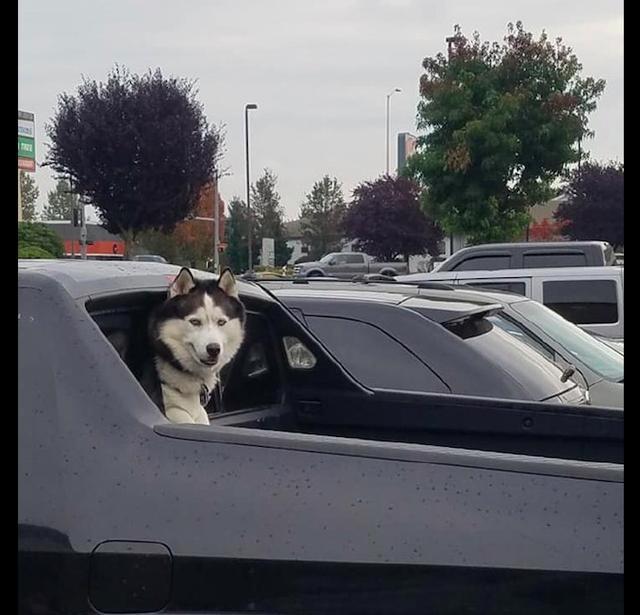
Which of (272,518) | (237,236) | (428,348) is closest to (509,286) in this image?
(428,348)

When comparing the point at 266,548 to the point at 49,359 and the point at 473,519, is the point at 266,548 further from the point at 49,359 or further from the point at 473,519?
the point at 49,359

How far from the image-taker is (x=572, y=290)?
1026cm

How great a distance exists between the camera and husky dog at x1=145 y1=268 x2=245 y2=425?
343cm

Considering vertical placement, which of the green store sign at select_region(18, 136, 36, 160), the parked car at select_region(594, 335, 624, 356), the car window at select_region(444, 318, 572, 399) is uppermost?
the green store sign at select_region(18, 136, 36, 160)

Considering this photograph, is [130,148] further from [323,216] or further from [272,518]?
[323,216]

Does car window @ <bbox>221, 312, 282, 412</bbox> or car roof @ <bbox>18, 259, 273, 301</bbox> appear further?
car window @ <bbox>221, 312, 282, 412</bbox>

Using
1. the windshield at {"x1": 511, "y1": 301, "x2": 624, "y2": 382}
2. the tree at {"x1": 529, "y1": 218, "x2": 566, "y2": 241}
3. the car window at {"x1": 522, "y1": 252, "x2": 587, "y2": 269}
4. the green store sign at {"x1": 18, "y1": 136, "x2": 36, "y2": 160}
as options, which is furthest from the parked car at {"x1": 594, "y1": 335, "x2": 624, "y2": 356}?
the tree at {"x1": 529, "y1": 218, "x2": 566, "y2": 241}

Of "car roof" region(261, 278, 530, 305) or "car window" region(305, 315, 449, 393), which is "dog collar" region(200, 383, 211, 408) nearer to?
"car window" region(305, 315, 449, 393)

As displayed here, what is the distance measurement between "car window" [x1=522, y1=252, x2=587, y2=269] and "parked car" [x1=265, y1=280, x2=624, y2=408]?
5.30 meters

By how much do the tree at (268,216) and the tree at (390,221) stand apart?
33.7ft

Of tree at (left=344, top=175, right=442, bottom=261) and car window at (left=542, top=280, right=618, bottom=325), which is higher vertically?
tree at (left=344, top=175, right=442, bottom=261)

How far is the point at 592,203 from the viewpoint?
4062 cm

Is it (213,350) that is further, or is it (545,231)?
(545,231)

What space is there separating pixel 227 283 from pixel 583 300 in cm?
726
